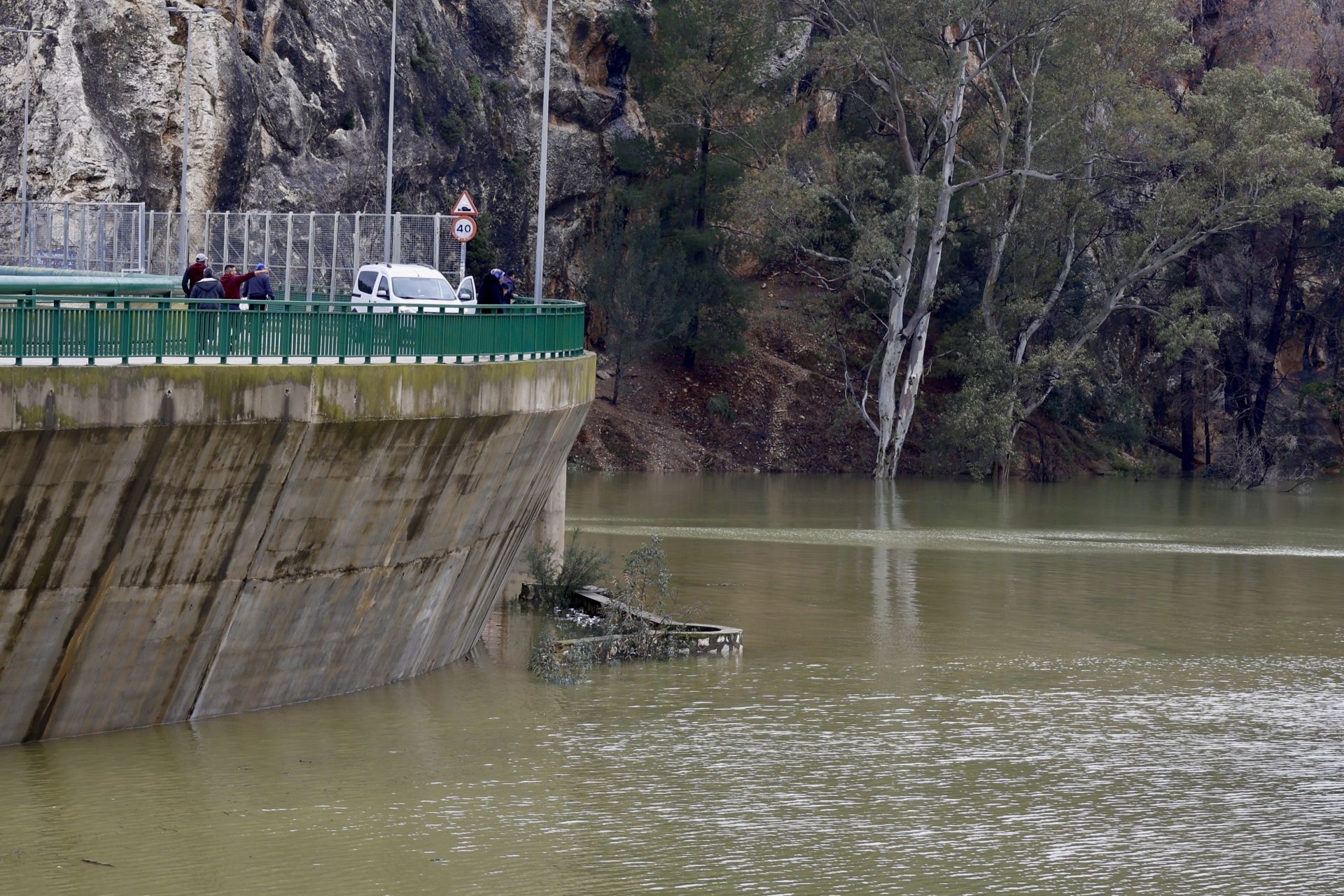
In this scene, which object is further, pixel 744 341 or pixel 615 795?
pixel 744 341

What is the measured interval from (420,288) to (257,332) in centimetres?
1310

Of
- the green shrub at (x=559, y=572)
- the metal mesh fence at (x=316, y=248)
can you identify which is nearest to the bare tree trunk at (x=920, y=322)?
the metal mesh fence at (x=316, y=248)


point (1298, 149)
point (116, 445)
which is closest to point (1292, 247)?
point (1298, 149)

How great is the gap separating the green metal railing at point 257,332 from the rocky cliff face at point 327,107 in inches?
1068

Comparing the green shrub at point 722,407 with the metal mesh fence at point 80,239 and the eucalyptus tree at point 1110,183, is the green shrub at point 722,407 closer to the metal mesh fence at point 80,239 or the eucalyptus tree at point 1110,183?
the eucalyptus tree at point 1110,183

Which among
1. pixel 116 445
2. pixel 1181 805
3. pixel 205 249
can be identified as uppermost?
pixel 205 249

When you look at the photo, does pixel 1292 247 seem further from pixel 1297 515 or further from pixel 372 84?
pixel 372 84

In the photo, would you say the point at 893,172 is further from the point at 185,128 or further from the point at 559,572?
the point at 559,572

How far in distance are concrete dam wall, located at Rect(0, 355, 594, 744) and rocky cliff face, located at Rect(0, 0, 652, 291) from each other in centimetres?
2848

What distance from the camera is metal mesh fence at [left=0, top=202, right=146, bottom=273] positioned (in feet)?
121

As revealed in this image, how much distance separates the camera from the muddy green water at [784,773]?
14703 mm

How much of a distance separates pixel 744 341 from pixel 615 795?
1826 inches

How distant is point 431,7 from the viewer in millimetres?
60219

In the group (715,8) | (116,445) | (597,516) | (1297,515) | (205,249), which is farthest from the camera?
(715,8)
